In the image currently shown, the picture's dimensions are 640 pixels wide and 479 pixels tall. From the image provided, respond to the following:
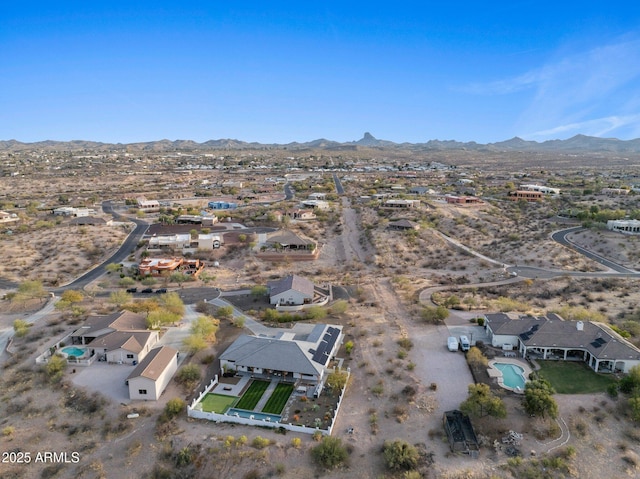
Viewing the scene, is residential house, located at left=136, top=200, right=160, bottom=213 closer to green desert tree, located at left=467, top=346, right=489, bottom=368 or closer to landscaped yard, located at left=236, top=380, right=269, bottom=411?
landscaped yard, located at left=236, top=380, right=269, bottom=411

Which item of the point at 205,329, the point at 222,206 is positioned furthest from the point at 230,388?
the point at 222,206

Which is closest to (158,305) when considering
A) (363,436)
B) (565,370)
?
(363,436)

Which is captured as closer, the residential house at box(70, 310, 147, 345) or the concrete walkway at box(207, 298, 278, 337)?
the residential house at box(70, 310, 147, 345)

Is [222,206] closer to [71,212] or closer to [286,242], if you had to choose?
[71,212]

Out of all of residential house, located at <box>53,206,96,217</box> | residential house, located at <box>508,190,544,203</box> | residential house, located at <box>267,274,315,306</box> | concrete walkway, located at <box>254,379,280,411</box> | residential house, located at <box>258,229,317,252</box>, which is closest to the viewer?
concrete walkway, located at <box>254,379,280,411</box>

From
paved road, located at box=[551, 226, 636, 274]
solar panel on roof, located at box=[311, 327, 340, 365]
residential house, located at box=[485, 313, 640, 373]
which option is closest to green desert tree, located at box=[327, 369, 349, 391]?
solar panel on roof, located at box=[311, 327, 340, 365]

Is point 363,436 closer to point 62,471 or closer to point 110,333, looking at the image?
point 62,471
